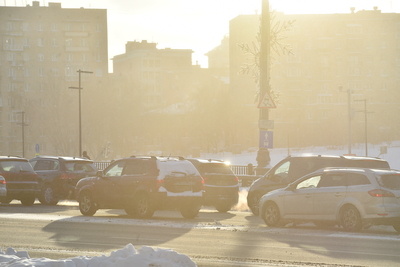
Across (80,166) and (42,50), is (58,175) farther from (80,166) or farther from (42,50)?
(42,50)

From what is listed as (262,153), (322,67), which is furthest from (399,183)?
(322,67)

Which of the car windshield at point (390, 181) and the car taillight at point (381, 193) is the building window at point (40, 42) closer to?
the car windshield at point (390, 181)

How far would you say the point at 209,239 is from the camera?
18.0 m

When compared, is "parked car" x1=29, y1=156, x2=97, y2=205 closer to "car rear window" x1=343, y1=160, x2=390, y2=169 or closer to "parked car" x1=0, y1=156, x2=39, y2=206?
"parked car" x1=0, y1=156, x2=39, y2=206

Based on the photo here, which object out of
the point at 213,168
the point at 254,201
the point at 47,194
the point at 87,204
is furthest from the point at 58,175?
the point at 254,201

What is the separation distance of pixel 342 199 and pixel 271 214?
8.29 ft

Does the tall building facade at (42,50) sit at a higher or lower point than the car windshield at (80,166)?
higher

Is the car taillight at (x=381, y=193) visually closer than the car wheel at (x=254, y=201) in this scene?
Yes

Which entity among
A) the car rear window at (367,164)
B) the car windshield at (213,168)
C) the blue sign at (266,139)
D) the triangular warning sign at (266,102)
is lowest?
the car windshield at (213,168)

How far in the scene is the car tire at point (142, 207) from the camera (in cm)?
2386

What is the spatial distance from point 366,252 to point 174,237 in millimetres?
4617

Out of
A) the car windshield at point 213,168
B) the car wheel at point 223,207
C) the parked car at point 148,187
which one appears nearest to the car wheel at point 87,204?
the parked car at point 148,187

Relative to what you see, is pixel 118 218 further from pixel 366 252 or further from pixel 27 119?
pixel 27 119

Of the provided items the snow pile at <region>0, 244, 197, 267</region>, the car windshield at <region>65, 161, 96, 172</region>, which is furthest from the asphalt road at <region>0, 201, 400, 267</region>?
the car windshield at <region>65, 161, 96, 172</region>
